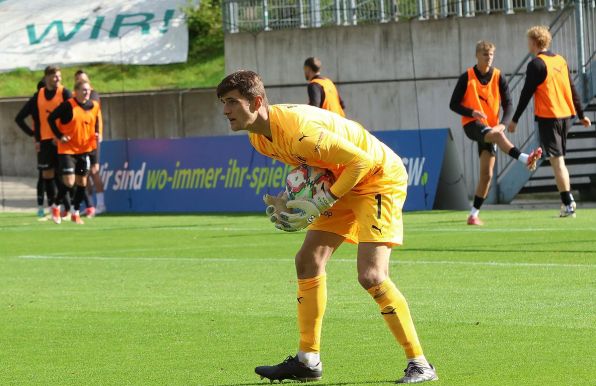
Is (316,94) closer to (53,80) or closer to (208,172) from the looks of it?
(208,172)

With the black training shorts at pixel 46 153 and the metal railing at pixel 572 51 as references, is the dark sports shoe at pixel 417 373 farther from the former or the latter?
the black training shorts at pixel 46 153

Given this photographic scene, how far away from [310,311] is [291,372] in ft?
1.14

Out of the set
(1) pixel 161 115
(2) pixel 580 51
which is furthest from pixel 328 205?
(1) pixel 161 115

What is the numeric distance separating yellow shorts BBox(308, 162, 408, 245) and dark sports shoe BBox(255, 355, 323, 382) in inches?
29.3

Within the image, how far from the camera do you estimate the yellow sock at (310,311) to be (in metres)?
7.91

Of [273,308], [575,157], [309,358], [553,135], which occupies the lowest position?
[575,157]

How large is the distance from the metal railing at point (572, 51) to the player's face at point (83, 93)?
6754 mm

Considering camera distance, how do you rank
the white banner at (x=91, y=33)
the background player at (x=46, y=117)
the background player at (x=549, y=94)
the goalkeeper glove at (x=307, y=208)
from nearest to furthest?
the goalkeeper glove at (x=307, y=208), the background player at (x=549, y=94), the background player at (x=46, y=117), the white banner at (x=91, y=33)

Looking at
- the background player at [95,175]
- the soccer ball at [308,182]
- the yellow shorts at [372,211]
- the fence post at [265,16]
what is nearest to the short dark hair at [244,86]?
the soccer ball at [308,182]

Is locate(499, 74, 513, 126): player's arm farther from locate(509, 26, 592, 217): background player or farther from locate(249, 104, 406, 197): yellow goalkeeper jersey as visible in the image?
locate(249, 104, 406, 197): yellow goalkeeper jersey

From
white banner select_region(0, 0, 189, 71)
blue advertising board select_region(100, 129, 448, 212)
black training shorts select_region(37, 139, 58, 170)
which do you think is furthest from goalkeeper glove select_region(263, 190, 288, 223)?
white banner select_region(0, 0, 189, 71)

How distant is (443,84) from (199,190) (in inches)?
223

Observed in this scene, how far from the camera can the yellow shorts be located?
7.75 metres

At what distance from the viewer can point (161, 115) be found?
33094 mm
